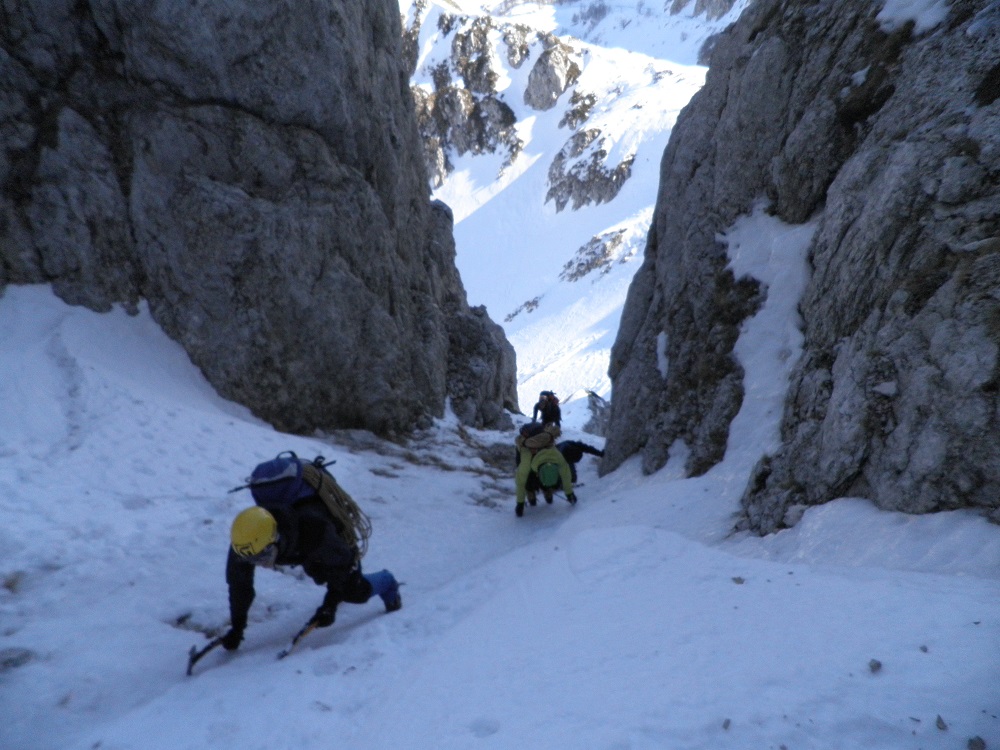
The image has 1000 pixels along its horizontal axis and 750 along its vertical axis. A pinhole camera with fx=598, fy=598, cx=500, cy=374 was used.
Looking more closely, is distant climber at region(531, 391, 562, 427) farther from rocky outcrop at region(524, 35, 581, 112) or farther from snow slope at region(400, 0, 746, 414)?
rocky outcrop at region(524, 35, 581, 112)

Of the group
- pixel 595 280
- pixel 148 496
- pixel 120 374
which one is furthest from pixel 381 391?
pixel 595 280

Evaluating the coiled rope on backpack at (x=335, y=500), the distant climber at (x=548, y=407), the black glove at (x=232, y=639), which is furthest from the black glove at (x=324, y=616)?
the distant climber at (x=548, y=407)

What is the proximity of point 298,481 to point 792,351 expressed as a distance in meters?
6.53

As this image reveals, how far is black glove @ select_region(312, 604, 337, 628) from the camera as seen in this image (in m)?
5.07

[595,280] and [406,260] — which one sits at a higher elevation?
[595,280]

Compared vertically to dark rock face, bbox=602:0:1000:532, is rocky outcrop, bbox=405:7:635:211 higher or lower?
higher

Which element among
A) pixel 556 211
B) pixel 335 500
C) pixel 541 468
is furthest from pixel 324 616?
pixel 556 211

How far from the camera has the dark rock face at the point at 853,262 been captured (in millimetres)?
4711

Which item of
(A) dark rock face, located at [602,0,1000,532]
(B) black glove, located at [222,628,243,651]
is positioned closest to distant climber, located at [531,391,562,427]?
(A) dark rock face, located at [602,0,1000,532]

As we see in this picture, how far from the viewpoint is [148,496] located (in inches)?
294

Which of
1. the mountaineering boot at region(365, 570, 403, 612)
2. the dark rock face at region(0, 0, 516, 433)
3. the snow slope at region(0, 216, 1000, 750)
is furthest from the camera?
the dark rock face at region(0, 0, 516, 433)

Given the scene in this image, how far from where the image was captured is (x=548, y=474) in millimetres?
10133

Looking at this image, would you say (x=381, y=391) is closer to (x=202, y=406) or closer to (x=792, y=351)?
(x=202, y=406)

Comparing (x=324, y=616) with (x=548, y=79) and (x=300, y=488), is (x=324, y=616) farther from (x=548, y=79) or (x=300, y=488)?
(x=548, y=79)
